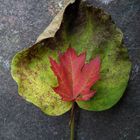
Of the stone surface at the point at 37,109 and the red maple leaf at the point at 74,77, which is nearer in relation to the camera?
the red maple leaf at the point at 74,77

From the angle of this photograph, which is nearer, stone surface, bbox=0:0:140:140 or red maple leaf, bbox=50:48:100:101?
red maple leaf, bbox=50:48:100:101

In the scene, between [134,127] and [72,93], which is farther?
[134,127]

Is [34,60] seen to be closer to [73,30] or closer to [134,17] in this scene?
[73,30]

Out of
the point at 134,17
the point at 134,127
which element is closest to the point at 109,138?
the point at 134,127

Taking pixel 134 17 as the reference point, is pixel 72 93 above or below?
below
